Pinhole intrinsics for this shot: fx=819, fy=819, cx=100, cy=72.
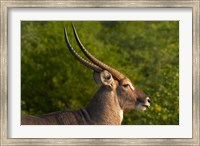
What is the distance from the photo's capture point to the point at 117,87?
1155 cm

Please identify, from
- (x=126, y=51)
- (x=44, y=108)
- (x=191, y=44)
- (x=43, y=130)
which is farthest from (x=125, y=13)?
(x=126, y=51)

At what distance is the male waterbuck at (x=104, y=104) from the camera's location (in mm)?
11312

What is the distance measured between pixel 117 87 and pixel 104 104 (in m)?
0.30

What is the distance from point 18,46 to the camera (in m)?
11.3

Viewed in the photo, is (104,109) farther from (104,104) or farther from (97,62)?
(97,62)

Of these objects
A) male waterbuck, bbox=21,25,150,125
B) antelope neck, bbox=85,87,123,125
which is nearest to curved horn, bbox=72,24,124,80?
male waterbuck, bbox=21,25,150,125

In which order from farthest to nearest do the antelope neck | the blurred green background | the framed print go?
1. the blurred green background
2. the antelope neck
3. the framed print

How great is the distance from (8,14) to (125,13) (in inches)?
63.6

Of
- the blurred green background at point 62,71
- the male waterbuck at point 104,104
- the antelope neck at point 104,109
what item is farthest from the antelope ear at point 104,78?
the blurred green background at point 62,71

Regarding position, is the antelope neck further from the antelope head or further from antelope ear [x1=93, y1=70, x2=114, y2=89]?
antelope ear [x1=93, y1=70, x2=114, y2=89]

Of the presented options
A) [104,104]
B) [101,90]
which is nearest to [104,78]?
[101,90]

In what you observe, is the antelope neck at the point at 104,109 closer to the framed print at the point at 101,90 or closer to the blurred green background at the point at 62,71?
the framed print at the point at 101,90

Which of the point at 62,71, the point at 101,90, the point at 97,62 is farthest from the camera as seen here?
the point at 62,71

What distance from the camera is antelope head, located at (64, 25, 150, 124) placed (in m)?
11.3
